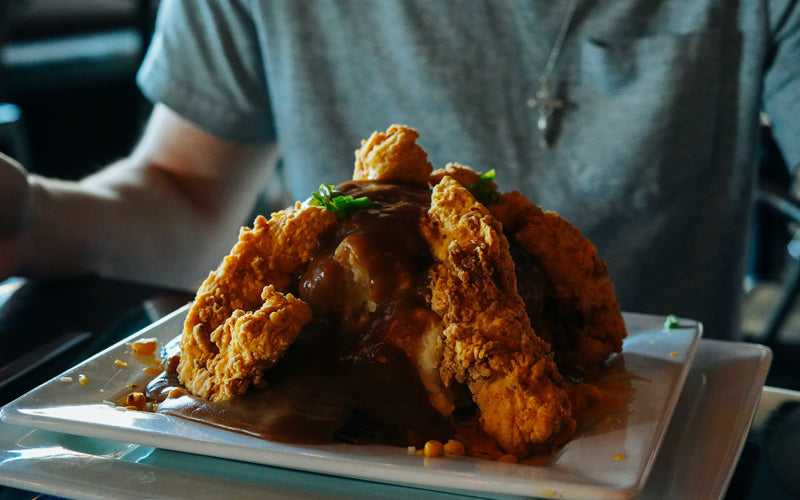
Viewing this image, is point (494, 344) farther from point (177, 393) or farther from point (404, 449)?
point (177, 393)

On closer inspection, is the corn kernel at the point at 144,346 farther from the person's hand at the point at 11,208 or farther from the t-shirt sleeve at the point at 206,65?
the t-shirt sleeve at the point at 206,65

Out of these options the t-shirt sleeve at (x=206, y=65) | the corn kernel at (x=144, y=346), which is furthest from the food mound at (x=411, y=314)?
the t-shirt sleeve at (x=206, y=65)

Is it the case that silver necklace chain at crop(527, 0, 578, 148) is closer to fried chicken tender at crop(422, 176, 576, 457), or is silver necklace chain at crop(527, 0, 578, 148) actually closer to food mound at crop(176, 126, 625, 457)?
food mound at crop(176, 126, 625, 457)

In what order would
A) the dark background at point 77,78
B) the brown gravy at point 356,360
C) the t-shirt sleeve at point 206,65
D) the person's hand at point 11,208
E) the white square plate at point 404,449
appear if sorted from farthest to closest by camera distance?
the dark background at point 77,78
the t-shirt sleeve at point 206,65
the person's hand at point 11,208
the brown gravy at point 356,360
the white square plate at point 404,449

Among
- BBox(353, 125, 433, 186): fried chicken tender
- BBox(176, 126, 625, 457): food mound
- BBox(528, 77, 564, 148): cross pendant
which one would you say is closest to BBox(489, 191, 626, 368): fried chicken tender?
BBox(176, 126, 625, 457): food mound

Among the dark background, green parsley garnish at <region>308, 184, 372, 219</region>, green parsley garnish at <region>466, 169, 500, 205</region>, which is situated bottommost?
the dark background

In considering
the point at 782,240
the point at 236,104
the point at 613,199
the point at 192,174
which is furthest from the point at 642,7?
the point at 782,240

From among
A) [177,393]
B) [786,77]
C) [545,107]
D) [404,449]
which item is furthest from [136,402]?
Answer: [786,77]
